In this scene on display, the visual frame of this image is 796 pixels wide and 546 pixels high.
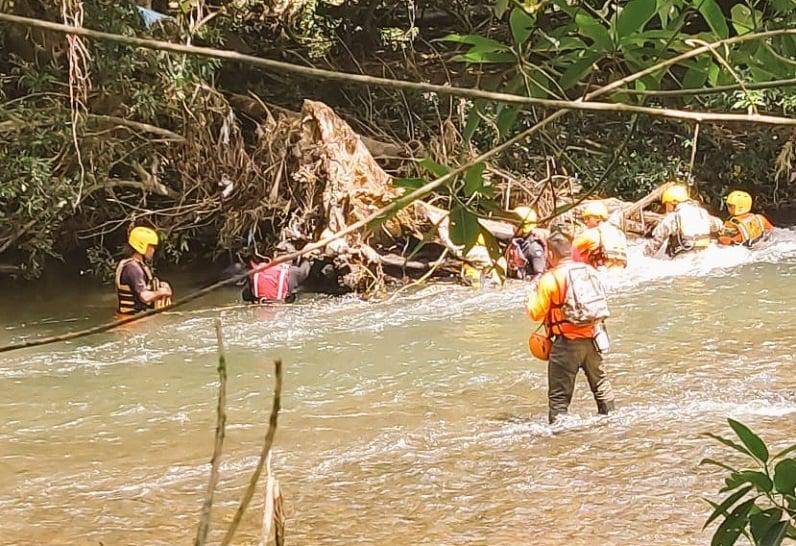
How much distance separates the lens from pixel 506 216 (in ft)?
7.00

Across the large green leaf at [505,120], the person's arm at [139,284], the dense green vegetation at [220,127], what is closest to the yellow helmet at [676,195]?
the dense green vegetation at [220,127]

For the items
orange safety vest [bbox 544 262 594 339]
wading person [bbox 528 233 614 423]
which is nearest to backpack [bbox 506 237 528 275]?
wading person [bbox 528 233 614 423]

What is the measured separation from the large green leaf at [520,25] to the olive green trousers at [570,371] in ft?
17.0

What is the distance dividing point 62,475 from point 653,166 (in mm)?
11155

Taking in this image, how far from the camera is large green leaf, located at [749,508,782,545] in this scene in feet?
5.41

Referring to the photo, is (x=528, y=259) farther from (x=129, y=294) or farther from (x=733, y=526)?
(x=733, y=526)

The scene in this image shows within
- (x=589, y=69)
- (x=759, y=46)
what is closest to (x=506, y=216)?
(x=589, y=69)

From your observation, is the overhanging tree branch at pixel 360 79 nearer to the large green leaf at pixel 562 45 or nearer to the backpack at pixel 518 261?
the large green leaf at pixel 562 45

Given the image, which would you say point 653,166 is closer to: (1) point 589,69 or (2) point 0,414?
(2) point 0,414

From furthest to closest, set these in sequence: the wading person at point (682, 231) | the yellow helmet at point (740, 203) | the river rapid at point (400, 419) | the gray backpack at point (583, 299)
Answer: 1. the yellow helmet at point (740, 203)
2. the wading person at point (682, 231)
3. the gray backpack at point (583, 299)
4. the river rapid at point (400, 419)

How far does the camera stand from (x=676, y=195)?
44.4 ft

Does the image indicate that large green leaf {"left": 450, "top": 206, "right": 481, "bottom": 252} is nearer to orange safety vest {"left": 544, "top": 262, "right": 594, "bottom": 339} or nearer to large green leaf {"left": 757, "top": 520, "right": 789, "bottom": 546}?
large green leaf {"left": 757, "top": 520, "right": 789, "bottom": 546}

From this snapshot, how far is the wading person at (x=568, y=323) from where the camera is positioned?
670cm

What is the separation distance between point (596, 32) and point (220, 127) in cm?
1177
